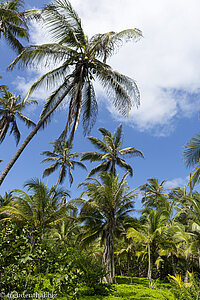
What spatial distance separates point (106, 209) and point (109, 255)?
2871mm

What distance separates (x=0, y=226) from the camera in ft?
10.7

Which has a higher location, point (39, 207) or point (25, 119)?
point (25, 119)

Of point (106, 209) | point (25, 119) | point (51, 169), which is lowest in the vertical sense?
point (106, 209)

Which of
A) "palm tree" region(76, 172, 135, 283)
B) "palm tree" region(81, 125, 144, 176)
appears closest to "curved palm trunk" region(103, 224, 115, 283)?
"palm tree" region(76, 172, 135, 283)

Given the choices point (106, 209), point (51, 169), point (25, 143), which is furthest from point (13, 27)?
point (51, 169)

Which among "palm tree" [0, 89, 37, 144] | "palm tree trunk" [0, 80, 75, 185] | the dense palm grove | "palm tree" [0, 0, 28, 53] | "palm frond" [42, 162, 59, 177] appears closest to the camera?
the dense palm grove

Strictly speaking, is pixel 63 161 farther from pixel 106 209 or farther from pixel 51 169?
pixel 106 209

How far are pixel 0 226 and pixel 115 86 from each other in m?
7.99

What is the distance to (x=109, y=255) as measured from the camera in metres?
14.5

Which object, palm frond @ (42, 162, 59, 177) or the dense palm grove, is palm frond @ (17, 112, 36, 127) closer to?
the dense palm grove

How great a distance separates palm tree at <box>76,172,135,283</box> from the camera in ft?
48.5

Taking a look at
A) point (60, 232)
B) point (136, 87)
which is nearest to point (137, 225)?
point (136, 87)

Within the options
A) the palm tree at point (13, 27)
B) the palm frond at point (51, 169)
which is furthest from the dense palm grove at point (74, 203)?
the palm frond at point (51, 169)

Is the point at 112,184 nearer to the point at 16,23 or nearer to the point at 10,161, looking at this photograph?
the point at 10,161
